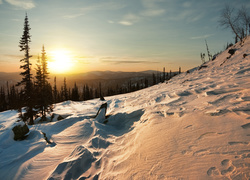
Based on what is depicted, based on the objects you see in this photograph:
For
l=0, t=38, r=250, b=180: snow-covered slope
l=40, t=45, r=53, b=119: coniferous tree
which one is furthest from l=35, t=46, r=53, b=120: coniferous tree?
l=0, t=38, r=250, b=180: snow-covered slope

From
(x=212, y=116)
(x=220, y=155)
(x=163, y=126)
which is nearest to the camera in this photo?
(x=220, y=155)

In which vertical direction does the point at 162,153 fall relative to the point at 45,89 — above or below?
below

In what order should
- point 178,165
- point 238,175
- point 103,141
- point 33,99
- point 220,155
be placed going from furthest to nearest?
point 33,99 < point 103,141 < point 178,165 < point 220,155 < point 238,175

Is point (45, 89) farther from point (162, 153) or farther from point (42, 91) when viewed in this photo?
point (162, 153)

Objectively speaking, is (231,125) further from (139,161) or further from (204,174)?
(139,161)

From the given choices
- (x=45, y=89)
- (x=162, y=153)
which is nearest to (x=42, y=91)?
(x=45, y=89)

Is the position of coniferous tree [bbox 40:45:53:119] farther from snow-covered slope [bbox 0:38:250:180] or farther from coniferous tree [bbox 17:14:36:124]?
snow-covered slope [bbox 0:38:250:180]

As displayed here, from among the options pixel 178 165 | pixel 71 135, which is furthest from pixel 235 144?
pixel 71 135

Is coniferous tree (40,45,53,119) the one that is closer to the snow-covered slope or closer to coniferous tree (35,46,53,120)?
coniferous tree (35,46,53,120)

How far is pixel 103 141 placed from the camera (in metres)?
5.21

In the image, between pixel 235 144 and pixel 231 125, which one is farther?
pixel 231 125

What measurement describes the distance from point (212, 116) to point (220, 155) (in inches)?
62.9

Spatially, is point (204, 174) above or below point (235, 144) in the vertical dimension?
below

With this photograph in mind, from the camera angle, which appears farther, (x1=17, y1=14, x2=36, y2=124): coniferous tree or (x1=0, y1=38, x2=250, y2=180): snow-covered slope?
(x1=17, y1=14, x2=36, y2=124): coniferous tree
